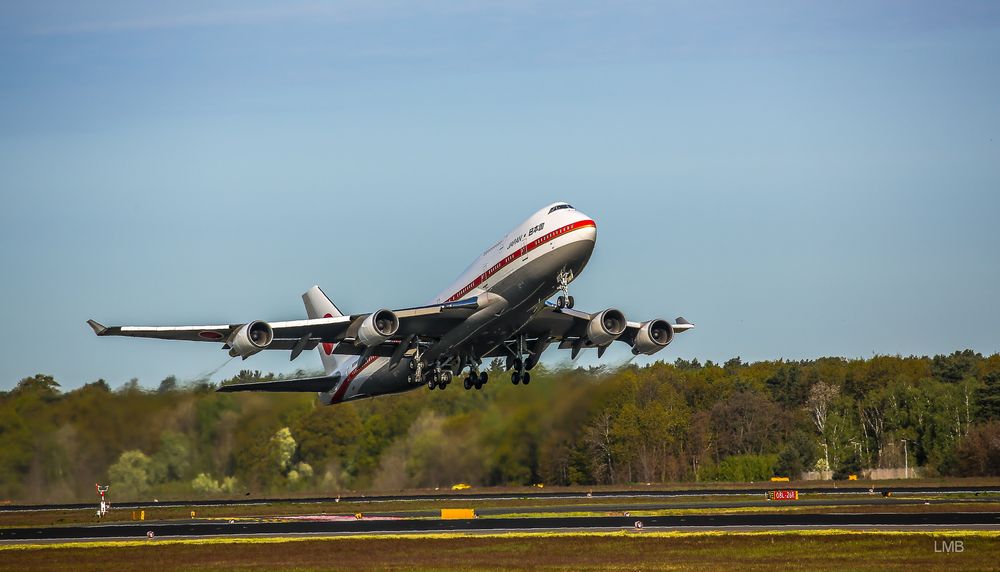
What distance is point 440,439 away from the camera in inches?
3046

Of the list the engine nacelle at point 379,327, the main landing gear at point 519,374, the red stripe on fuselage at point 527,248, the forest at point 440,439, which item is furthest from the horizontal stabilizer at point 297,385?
the red stripe on fuselage at point 527,248

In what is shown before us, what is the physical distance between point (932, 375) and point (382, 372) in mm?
70510

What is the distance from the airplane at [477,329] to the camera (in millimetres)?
→ 53062

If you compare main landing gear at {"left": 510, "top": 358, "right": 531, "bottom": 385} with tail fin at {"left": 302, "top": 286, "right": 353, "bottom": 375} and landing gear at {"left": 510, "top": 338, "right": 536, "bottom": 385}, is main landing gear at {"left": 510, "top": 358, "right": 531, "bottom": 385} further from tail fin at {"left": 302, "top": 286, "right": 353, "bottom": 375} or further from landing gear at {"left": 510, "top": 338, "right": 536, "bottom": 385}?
tail fin at {"left": 302, "top": 286, "right": 353, "bottom": 375}

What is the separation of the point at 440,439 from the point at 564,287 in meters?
26.9

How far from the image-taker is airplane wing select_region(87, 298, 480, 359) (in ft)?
184

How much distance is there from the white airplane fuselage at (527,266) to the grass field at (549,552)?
1132cm

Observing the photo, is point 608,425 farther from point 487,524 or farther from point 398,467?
point 487,524

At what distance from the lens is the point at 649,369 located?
88438 mm

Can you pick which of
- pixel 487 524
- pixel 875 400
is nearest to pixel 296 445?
pixel 487 524

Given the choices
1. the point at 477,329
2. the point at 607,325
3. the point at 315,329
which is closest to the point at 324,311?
the point at 315,329

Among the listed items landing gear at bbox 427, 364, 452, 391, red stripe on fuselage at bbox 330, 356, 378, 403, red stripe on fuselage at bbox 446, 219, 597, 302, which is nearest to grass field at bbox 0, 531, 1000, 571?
landing gear at bbox 427, 364, 452, 391

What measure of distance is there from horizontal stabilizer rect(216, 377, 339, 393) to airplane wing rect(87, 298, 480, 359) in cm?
895

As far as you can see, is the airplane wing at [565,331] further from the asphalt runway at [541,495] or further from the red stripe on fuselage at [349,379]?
the asphalt runway at [541,495]
